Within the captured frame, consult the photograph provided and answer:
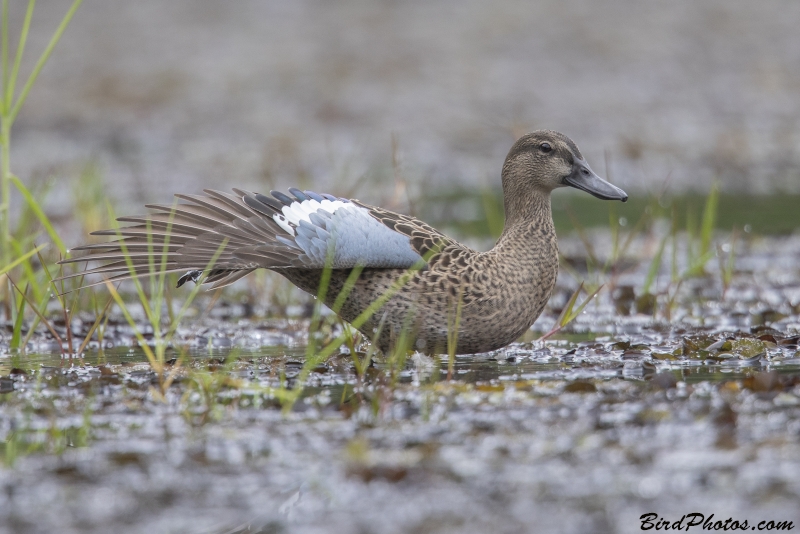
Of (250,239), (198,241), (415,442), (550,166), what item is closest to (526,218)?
(550,166)

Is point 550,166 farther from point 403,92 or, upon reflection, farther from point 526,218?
Result: point 403,92

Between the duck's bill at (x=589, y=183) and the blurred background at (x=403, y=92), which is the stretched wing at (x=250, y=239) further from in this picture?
the blurred background at (x=403, y=92)

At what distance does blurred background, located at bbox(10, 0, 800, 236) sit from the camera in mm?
12484

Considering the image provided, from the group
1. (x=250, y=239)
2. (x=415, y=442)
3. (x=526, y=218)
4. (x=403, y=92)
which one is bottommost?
(x=415, y=442)

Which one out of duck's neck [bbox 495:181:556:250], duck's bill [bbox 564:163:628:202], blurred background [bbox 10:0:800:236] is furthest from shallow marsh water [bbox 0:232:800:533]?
blurred background [bbox 10:0:800:236]

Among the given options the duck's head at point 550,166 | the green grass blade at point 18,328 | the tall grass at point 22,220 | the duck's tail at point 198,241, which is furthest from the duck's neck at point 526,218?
the green grass blade at point 18,328

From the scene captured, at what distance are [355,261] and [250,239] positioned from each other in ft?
1.53

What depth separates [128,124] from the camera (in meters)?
14.8

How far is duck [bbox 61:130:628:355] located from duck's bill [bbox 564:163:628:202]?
520 mm

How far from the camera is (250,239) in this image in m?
5.06

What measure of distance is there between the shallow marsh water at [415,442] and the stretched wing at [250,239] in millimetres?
464

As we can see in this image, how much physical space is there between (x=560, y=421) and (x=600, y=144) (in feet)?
31.5

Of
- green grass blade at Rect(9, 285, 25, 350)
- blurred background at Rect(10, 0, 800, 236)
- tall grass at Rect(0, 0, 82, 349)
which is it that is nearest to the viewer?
tall grass at Rect(0, 0, 82, 349)

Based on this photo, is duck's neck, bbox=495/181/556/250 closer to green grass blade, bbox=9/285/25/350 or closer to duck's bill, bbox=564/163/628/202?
duck's bill, bbox=564/163/628/202
